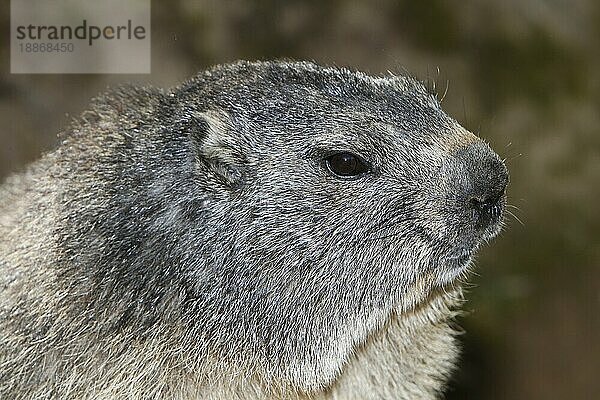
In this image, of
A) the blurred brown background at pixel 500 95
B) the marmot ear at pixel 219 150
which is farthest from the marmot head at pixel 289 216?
the blurred brown background at pixel 500 95

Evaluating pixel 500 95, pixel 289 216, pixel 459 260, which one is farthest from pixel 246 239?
pixel 500 95

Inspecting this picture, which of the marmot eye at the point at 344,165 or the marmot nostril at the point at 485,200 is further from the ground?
the marmot eye at the point at 344,165

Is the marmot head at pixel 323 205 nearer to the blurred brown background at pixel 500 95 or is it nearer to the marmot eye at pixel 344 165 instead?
the marmot eye at pixel 344 165

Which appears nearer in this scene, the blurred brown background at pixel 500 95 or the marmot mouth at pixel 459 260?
the marmot mouth at pixel 459 260

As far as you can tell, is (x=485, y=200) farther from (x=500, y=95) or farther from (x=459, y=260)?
(x=500, y=95)

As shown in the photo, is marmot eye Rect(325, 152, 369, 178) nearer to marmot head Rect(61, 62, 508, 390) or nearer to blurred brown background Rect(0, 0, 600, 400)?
marmot head Rect(61, 62, 508, 390)

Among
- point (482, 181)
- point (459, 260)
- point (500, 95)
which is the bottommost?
point (459, 260)

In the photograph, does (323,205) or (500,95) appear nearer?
(323,205)

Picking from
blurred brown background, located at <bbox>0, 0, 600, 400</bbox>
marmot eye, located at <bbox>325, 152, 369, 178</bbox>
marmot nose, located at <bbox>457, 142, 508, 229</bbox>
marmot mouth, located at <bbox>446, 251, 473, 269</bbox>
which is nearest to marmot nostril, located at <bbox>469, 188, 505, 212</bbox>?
marmot nose, located at <bbox>457, 142, 508, 229</bbox>
